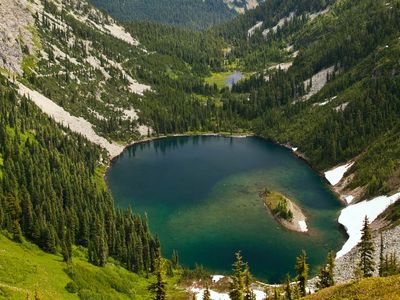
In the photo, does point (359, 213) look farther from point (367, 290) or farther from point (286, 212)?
point (367, 290)

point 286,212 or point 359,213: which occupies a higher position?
point 359,213

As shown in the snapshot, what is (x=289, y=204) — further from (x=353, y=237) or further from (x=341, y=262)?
(x=341, y=262)

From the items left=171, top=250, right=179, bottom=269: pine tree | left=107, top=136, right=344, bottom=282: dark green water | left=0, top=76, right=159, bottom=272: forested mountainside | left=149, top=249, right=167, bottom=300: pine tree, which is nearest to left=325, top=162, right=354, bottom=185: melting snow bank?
left=107, top=136, right=344, bottom=282: dark green water

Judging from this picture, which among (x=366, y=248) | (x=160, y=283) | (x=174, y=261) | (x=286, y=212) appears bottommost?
(x=160, y=283)

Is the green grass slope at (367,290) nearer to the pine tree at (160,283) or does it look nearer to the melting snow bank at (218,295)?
the pine tree at (160,283)

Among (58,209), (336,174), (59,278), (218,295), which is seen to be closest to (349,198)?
(336,174)

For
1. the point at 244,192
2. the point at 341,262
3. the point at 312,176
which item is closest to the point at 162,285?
the point at 341,262
